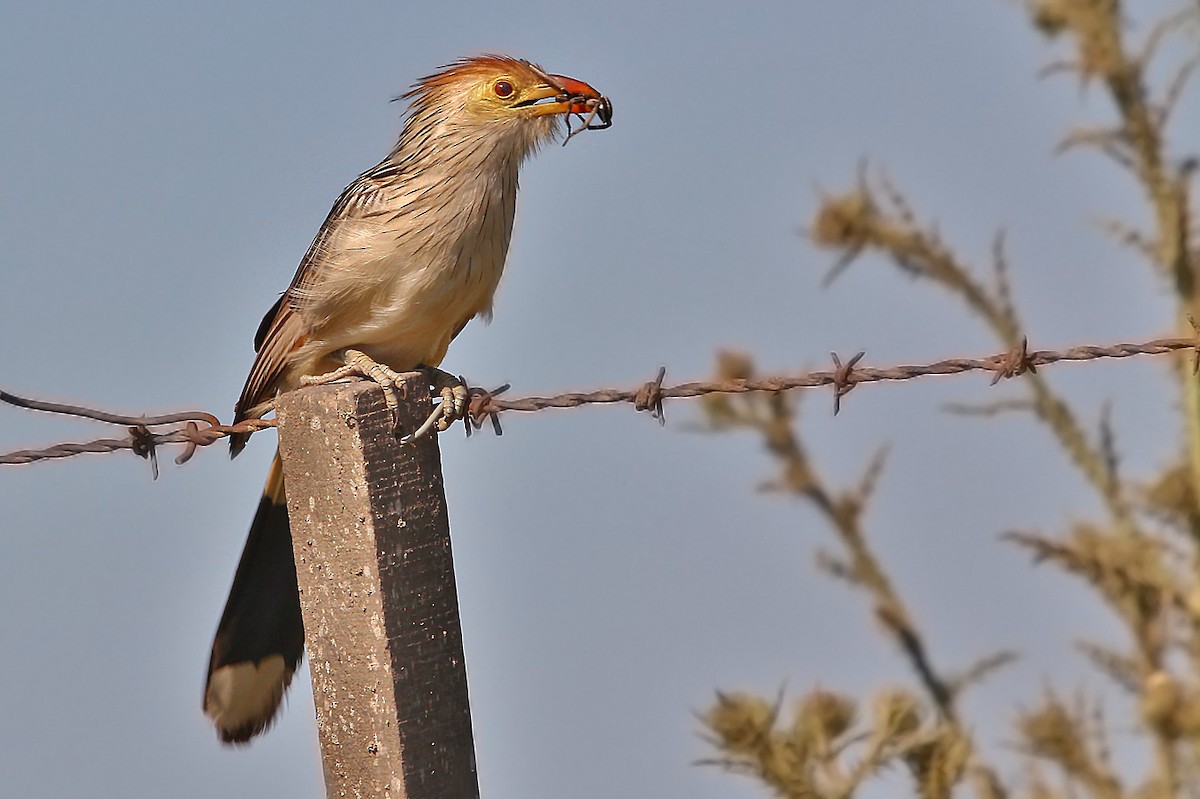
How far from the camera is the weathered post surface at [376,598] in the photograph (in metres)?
3.20

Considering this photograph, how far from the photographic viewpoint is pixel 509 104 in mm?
4652

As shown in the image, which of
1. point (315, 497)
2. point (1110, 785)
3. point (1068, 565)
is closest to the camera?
point (315, 497)

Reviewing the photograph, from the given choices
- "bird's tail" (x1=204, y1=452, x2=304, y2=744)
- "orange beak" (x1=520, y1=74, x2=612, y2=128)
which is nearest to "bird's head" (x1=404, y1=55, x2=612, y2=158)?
"orange beak" (x1=520, y1=74, x2=612, y2=128)

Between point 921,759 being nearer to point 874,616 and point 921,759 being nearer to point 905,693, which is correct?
point 905,693

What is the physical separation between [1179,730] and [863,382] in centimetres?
423

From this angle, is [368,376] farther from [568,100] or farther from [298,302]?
[568,100]

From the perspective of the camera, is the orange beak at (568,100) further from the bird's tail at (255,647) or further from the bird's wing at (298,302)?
the bird's tail at (255,647)

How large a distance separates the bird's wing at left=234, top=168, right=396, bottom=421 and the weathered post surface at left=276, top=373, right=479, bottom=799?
3.67 ft

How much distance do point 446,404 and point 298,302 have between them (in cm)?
106

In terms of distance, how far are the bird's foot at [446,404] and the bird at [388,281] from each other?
172mm

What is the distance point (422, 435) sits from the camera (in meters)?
3.34

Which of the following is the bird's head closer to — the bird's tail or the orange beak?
the orange beak

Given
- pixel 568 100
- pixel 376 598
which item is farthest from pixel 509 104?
pixel 376 598

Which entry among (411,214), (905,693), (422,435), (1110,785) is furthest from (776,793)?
(422,435)
